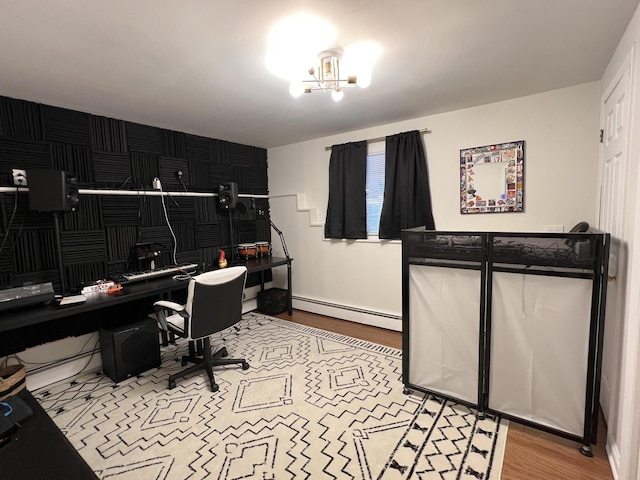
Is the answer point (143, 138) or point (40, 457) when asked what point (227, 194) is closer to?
point (143, 138)

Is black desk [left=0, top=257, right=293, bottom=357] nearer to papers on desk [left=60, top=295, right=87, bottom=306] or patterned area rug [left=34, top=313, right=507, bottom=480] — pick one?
papers on desk [left=60, top=295, right=87, bottom=306]

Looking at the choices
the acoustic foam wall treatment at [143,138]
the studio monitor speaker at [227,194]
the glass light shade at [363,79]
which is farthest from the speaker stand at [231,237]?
the glass light shade at [363,79]

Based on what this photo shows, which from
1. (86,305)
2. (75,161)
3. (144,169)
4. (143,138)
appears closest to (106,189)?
(75,161)

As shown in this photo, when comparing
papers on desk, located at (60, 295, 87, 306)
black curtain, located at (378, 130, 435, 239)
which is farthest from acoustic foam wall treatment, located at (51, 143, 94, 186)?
black curtain, located at (378, 130, 435, 239)

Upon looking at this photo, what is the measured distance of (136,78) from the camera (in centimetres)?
213

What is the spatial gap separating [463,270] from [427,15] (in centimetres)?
149

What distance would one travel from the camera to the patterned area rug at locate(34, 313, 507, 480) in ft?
5.53

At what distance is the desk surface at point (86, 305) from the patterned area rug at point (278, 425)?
75 centimetres

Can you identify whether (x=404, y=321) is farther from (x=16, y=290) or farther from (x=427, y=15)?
(x=16, y=290)

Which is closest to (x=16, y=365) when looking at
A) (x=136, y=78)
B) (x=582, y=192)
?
(x=136, y=78)

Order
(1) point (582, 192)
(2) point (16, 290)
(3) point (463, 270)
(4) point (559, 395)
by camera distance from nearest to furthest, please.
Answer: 1. (4) point (559, 395)
2. (3) point (463, 270)
3. (2) point (16, 290)
4. (1) point (582, 192)

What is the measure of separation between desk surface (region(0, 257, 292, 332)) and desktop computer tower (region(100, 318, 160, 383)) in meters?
0.33

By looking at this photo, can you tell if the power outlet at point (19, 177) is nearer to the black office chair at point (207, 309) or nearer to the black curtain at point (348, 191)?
the black office chair at point (207, 309)

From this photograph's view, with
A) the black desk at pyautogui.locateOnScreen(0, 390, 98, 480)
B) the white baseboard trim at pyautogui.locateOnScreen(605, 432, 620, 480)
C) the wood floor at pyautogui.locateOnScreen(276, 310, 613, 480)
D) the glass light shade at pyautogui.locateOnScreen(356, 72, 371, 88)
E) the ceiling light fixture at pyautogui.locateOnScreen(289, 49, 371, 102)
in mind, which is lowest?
the wood floor at pyautogui.locateOnScreen(276, 310, 613, 480)
